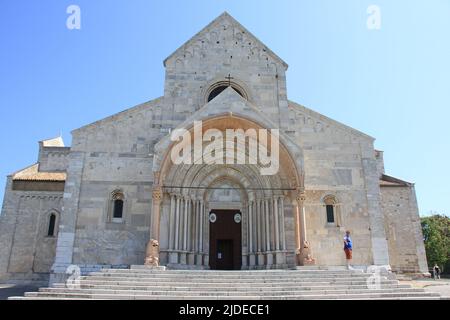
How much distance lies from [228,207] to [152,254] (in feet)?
14.0

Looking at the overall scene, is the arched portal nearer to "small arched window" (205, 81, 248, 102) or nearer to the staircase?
"small arched window" (205, 81, 248, 102)

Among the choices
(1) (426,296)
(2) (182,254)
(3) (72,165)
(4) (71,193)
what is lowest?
(1) (426,296)

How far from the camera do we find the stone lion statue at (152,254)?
515 inches

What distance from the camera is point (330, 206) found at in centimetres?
1614

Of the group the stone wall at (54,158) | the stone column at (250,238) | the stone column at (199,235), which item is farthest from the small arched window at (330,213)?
the stone wall at (54,158)

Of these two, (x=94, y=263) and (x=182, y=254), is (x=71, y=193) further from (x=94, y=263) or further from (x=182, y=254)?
(x=182, y=254)

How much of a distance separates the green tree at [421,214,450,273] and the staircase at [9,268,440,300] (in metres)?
31.4

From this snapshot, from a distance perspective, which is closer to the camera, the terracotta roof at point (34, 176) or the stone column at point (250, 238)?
the stone column at point (250, 238)

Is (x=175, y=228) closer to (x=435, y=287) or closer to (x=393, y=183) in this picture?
(x=435, y=287)

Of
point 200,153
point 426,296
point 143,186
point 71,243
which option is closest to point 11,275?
point 71,243

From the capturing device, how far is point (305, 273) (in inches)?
480

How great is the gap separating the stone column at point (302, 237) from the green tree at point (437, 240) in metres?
29.9

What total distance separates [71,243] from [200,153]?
624 centimetres

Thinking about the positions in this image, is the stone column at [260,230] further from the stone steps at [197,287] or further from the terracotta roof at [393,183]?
the terracotta roof at [393,183]
